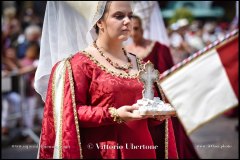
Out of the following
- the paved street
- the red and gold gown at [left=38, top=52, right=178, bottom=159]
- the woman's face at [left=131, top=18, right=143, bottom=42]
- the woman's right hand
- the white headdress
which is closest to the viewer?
the woman's right hand

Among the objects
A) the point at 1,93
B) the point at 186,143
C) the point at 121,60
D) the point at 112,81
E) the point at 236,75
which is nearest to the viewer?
the point at 112,81

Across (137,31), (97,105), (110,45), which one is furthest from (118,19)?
(137,31)

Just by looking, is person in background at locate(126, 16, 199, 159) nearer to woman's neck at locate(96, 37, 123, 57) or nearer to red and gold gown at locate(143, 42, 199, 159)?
red and gold gown at locate(143, 42, 199, 159)

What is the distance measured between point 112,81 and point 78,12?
0.54 m

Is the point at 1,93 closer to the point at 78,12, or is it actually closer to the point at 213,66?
the point at 213,66

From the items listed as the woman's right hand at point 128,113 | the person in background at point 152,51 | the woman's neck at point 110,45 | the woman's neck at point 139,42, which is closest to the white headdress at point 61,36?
the woman's neck at point 110,45

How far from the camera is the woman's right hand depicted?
2.42 metres

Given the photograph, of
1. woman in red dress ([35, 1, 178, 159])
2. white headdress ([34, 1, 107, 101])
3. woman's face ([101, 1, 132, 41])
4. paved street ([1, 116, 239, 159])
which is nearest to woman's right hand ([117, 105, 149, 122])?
woman in red dress ([35, 1, 178, 159])

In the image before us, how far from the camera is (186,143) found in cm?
569

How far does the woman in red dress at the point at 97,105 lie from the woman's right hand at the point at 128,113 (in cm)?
3

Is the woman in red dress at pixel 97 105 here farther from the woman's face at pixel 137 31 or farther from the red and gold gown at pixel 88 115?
the woman's face at pixel 137 31

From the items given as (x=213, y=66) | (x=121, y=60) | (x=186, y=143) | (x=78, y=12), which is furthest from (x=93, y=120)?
(x=186, y=143)

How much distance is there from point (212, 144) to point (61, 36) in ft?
14.3

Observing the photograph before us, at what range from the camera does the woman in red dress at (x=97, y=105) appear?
2.57 metres
